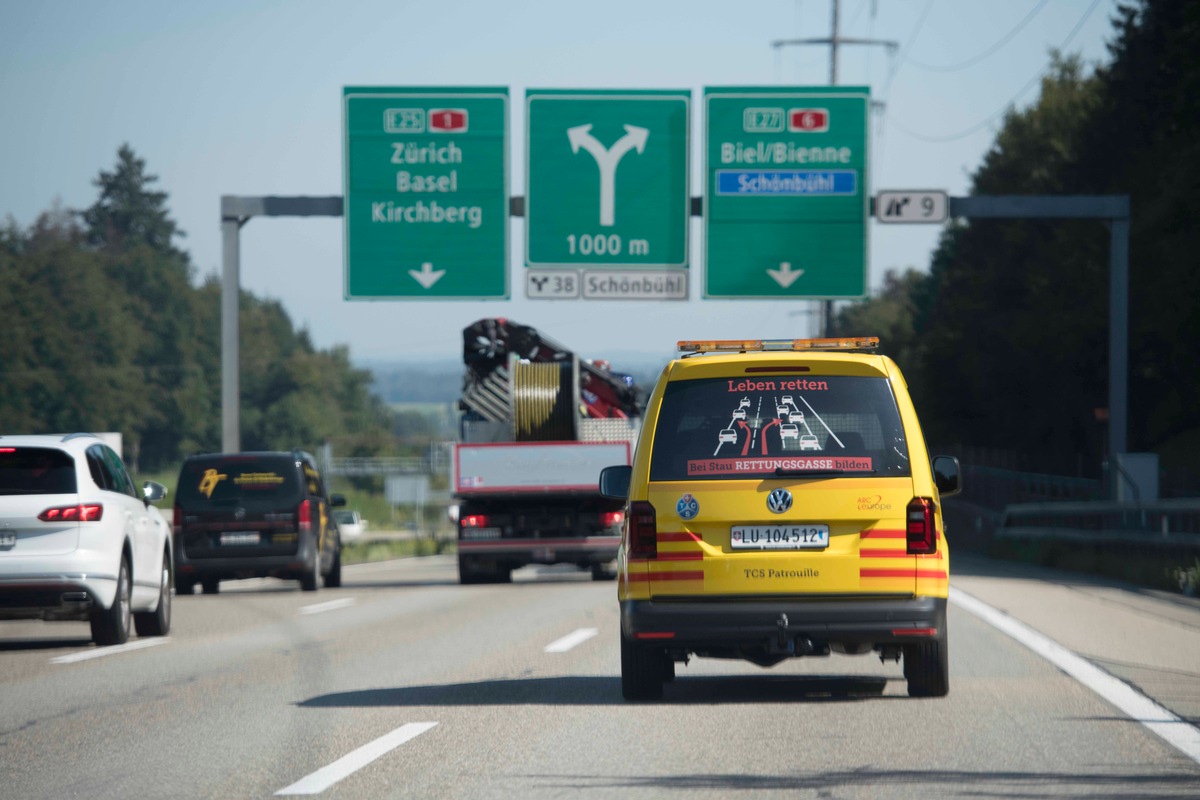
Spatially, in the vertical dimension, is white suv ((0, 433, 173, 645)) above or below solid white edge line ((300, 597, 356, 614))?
above

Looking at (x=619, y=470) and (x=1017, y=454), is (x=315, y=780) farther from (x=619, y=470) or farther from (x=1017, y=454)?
(x=1017, y=454)

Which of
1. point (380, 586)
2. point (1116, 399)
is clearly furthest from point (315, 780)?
point (1116, 399)

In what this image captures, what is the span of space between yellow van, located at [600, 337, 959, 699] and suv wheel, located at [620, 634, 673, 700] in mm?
310

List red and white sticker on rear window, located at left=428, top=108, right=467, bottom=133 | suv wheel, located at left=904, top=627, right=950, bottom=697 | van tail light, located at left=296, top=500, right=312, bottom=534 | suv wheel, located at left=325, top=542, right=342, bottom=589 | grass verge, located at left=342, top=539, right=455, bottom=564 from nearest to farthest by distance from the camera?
suv wheel, located at left=904, top=627, right=950, bottom=697 → van tail light, located at left=296, top=500, right=312, bottom=534 → suv wheel, located at left=325, top=542, right=342, bottom=589 → red and white sticker on rear window, located at left=428, top=108, right=467, bottom=133 → grass verge, located at left=342, top=539, right=455, bottom=564

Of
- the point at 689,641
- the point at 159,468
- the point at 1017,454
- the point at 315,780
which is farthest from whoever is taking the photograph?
the point at 159,468

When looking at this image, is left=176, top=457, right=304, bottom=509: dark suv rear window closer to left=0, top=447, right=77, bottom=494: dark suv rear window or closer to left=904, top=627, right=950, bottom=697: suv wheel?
left=0, top=447, right=77, bottom=494: dark suv rear window

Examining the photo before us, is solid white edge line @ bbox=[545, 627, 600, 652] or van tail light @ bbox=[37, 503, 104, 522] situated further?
solid white edge line @ bbox=[545, 627, 600, 652]

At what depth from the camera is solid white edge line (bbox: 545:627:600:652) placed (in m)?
14.6

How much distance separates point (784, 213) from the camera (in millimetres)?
27469

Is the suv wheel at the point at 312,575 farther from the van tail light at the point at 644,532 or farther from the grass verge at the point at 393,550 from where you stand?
the grass verge at the point at 393,550

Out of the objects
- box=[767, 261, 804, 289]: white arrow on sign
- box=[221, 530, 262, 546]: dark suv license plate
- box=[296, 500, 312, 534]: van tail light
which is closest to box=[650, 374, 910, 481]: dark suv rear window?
box=[296, 500, 312, 534]: van tail light

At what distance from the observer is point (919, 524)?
9961 mm

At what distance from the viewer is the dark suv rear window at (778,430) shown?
10.0 metres

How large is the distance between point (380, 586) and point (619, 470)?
54.5 ft
